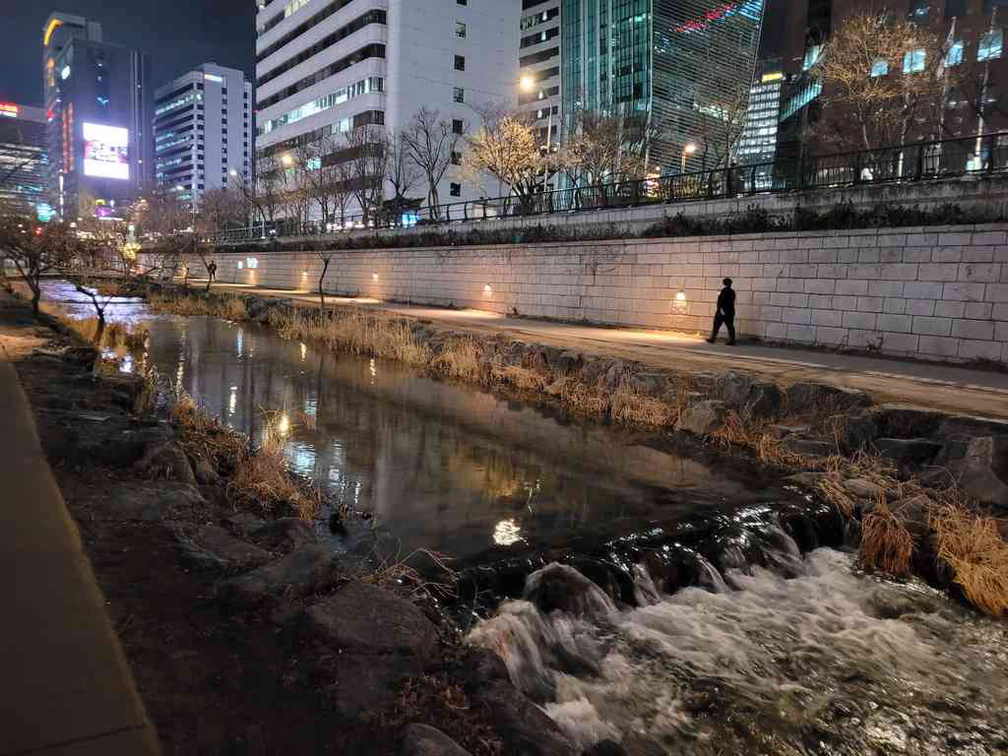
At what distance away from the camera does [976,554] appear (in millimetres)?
7387

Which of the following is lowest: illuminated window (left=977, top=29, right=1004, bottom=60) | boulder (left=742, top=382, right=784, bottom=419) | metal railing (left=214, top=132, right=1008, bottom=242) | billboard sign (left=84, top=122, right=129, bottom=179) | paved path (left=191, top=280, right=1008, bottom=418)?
boulder (left=742, top=382, right=784, bottom=419)

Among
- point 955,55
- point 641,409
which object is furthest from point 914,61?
point 641,409

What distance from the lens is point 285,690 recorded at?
3.53 metres

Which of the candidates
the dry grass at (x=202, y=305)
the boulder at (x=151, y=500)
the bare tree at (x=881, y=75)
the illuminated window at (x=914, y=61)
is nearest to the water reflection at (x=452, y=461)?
the boulder at (x=151, y=500)

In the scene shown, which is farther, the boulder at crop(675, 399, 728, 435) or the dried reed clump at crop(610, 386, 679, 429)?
A: the dried reed clump at crop(610, 386, 679, 429)

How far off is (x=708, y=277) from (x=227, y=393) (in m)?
14.5

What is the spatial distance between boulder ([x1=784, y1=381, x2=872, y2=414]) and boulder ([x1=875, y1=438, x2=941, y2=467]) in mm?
1148

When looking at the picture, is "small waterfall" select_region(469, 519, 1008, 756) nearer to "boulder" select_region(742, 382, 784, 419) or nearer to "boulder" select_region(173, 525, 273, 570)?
"boulder" select_region(173, 525, 273, 570)

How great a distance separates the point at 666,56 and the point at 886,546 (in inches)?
3386

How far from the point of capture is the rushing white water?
5004 mm

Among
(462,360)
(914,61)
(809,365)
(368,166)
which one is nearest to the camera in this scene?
(809,365)

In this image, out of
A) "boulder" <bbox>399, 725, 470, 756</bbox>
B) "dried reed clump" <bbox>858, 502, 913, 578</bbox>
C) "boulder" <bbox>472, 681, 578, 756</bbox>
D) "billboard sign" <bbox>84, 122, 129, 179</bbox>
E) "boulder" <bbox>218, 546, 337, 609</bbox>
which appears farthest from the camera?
"billboard sign" <bbox>84, 122, 129, 179</bbox>

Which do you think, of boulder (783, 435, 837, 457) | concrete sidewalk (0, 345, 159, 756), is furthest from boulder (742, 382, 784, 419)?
concrete sidewalk (0, 345, 159, 756)

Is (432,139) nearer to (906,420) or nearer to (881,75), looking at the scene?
(881,75)
